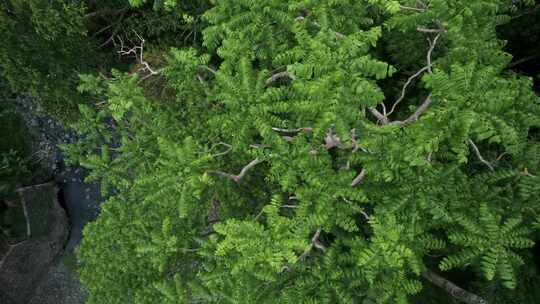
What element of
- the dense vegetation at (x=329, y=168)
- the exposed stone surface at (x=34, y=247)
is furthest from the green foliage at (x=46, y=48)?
the exposed stone surface at (x=34, y=247)

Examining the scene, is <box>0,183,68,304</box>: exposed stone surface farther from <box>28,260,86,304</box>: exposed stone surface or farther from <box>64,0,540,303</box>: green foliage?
<box>64,0,540,303</box>: green foliage

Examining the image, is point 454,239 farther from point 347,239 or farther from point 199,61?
point 199,61

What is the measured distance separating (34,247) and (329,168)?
35.2ft

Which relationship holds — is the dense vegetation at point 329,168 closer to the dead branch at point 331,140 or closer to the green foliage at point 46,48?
the dead branch at point 331,140

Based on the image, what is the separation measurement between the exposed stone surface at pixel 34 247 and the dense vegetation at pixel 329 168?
6.56m

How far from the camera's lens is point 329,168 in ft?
13.3

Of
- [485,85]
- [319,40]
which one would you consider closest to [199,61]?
[319,40]

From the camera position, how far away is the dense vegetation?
11.9ft

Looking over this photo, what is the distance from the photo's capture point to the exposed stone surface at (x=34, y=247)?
11266mm

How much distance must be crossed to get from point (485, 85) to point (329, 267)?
7.36 feet

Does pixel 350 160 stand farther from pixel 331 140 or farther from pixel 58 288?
pixel 58 288

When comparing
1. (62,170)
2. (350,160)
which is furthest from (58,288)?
(350,160)

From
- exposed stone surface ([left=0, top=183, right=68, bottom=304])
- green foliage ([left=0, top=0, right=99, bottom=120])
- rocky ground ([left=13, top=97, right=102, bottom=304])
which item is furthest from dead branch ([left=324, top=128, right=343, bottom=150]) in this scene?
exposed stone surface ([left=0, top=183, right=68, bottom=304])

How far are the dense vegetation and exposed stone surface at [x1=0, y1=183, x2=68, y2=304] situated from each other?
6.56 meters
